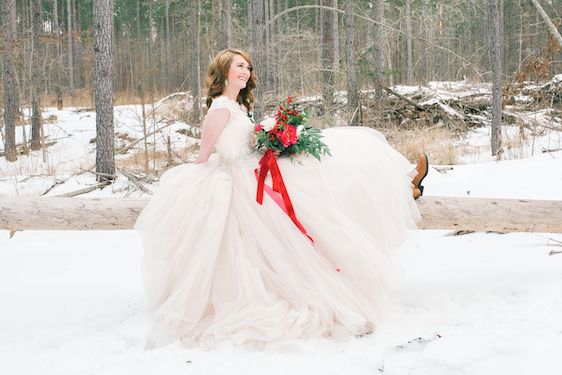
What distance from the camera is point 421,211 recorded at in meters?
4.03

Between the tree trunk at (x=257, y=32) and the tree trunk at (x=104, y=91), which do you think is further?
the tree trunk at (x=257, y=32)

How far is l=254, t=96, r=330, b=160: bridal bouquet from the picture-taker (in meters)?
3.47

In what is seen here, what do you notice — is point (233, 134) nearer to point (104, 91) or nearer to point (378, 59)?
point (104, 91)

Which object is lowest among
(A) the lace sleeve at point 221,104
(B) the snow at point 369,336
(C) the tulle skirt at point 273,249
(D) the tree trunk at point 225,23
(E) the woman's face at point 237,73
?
(B) the snow at point 369,336

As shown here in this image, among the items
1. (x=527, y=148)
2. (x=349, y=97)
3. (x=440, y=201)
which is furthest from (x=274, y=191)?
(x=349, y=97)

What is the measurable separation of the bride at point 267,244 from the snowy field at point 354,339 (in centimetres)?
15

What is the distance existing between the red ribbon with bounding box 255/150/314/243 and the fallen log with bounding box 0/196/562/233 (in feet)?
3.79

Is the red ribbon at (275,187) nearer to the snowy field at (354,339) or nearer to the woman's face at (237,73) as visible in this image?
the woman's face at (237,73)

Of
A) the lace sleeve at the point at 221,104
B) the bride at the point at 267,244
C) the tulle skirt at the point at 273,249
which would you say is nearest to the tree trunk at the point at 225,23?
the lace sleeve at the point at 221,104

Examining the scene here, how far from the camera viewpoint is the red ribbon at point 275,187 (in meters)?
3.32

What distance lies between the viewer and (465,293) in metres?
3.95

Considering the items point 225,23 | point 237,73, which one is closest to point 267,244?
point 237,73

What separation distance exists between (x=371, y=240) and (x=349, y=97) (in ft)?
31.1

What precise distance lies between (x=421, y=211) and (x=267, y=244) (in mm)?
1384
